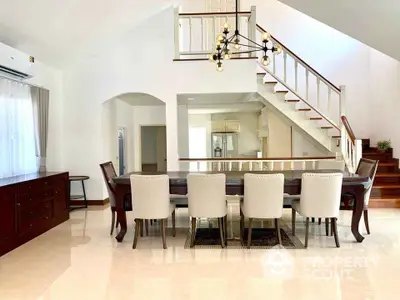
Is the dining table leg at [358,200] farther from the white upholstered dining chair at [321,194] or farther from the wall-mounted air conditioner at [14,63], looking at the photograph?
the wall-mounted air conditioner at [14,63]

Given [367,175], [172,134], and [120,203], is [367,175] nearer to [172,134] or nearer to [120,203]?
[120,203]

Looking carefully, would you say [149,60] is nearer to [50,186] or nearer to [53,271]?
[50,186]

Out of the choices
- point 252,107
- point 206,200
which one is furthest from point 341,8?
point 252,107

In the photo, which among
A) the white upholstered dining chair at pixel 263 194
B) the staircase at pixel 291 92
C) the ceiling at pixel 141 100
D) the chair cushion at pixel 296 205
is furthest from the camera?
the ceiling at pixel 141 100

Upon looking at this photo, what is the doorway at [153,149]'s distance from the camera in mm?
11695

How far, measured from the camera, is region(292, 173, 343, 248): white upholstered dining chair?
4277mm

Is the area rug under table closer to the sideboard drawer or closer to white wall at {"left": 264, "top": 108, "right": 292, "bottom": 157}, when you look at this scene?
the sideboard drawer

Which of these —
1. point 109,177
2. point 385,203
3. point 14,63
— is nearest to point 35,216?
point 109,177

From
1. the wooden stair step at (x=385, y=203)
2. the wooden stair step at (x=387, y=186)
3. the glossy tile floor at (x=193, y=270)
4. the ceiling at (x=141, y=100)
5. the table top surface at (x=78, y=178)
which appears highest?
the ceiling at (x=141, y=100)

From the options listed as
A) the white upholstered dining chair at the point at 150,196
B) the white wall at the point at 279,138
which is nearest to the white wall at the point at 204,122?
the white wall at the point at 279,138

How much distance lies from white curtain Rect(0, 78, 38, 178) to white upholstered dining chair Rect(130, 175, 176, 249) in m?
2.29

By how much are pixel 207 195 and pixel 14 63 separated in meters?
3.45

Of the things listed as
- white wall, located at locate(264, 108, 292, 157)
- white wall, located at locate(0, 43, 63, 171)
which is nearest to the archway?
white wall, located at locate(0, 43, 63, 171)

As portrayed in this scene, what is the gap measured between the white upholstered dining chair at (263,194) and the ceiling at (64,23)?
11.8 ft
